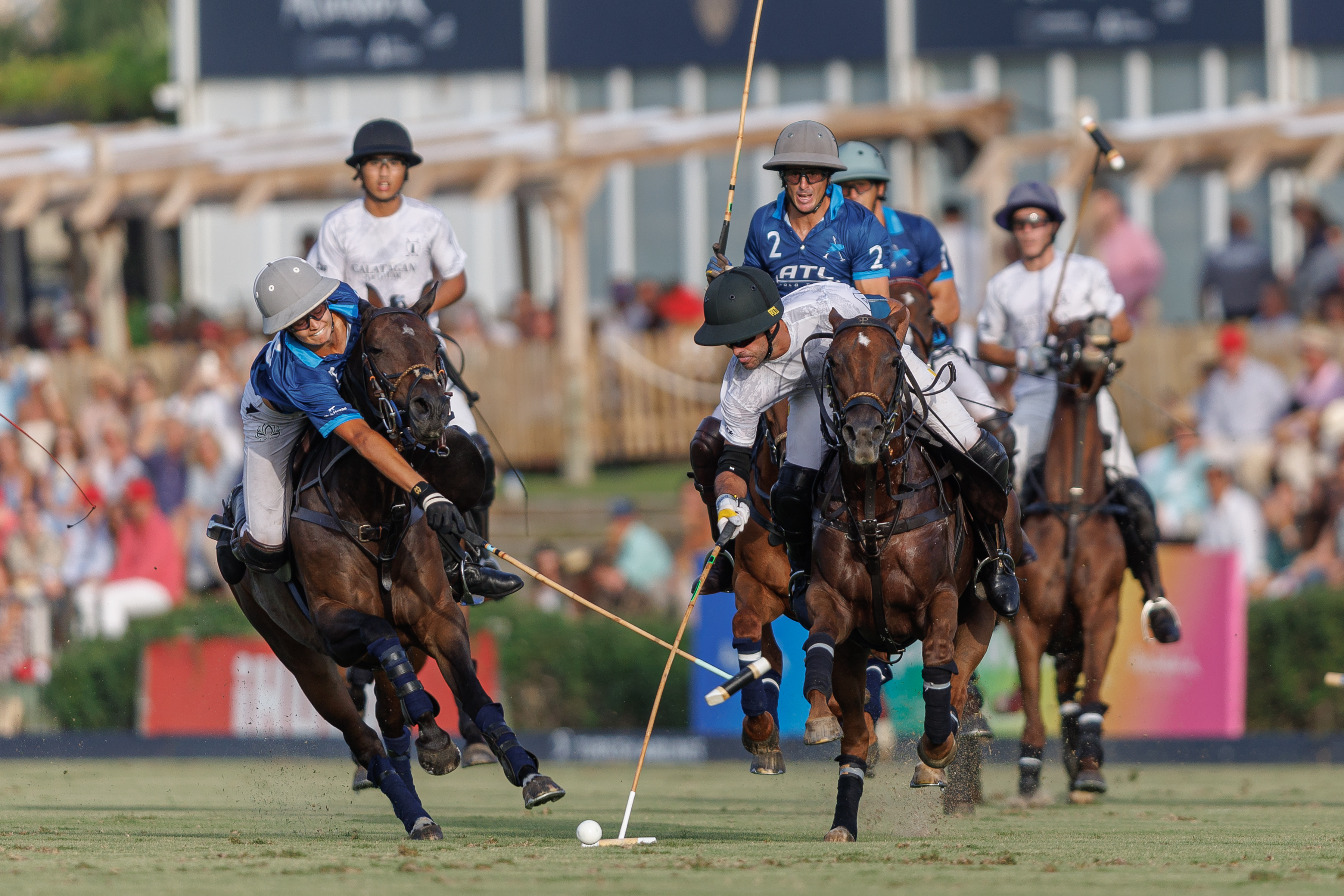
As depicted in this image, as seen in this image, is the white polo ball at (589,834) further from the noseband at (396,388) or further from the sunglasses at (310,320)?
the sunglasses at (310,320)

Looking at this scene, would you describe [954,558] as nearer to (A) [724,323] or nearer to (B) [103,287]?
(A) [724,323]

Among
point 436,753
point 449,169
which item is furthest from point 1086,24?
point 436,753

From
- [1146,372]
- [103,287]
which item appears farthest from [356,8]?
[1146,372]

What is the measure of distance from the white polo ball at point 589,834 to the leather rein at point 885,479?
1.26 meters

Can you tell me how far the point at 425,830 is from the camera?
8078mm

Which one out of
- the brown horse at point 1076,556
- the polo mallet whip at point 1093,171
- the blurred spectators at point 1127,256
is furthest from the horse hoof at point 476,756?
the blurred spectators at point 1127,256

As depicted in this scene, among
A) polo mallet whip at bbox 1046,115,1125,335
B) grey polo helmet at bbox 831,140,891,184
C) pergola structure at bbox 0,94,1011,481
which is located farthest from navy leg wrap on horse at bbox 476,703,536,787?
pergola structure at bbox 0,94,1011,481

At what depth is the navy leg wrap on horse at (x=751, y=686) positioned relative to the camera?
8492 mm

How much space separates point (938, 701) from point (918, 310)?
240 cm

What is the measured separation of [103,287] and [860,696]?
548 inches

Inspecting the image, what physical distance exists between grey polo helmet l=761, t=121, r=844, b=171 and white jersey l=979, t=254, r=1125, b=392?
2.30m

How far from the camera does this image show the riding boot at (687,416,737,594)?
29.3 feet

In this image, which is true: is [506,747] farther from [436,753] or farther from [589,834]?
[589,834]

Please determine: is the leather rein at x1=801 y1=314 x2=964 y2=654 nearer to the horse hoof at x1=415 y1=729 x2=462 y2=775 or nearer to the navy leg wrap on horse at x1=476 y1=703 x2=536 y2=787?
the navy leg wrap on horse at x1=476 y1=703 x2=536 y2=787
